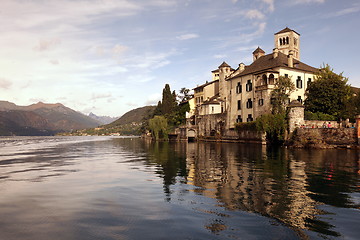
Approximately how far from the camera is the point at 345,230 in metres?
8.27

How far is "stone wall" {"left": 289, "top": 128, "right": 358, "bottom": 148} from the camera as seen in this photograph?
1618 inches

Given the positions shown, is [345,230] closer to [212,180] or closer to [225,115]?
[212,180]

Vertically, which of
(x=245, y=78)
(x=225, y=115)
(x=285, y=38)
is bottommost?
(x=225, y=115)

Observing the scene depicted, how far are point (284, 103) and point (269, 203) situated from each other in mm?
47225

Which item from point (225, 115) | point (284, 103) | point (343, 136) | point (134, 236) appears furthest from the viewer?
point (225, 115)

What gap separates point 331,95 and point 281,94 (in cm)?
930

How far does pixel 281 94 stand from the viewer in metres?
54.2

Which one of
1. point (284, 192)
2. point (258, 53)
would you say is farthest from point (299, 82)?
point (284, 192)

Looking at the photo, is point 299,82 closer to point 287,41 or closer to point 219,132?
point 219,132

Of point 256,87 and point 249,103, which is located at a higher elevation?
point 256,87

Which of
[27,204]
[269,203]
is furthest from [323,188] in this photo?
[27,204]

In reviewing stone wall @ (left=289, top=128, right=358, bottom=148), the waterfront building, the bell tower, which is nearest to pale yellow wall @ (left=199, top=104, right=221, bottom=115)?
the waterfront building

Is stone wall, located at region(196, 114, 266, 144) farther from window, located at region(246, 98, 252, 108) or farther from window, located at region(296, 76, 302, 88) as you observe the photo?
window, located at region(296, 76, 302, 88)

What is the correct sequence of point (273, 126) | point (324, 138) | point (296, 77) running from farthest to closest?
point (296, 77), point (273, 126), point (324, 138)
